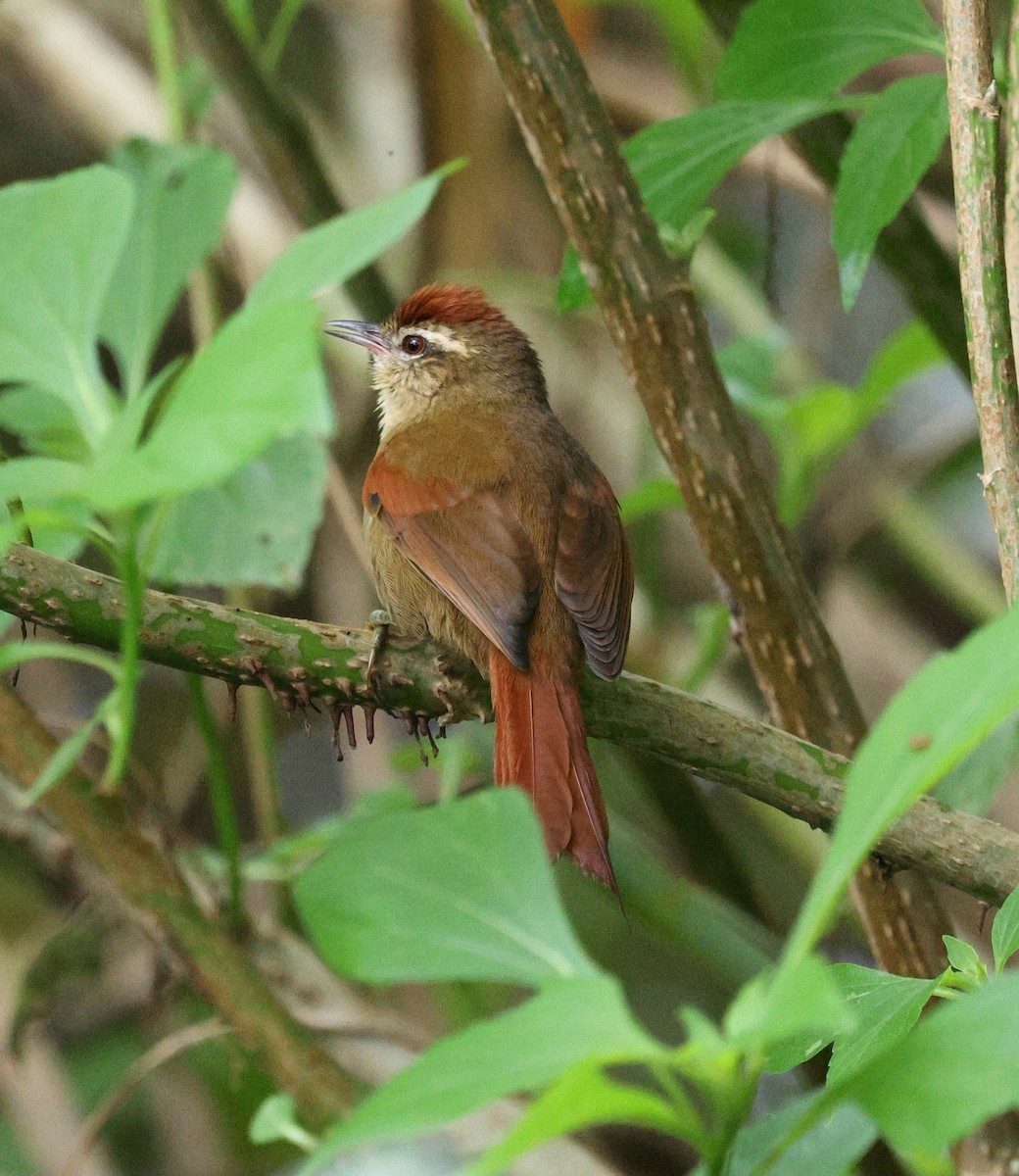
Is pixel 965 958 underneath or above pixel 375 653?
underneath

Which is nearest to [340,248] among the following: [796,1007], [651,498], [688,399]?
[796,1007]

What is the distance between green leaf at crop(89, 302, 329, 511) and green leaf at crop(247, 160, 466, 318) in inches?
3.7

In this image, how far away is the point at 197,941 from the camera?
235 centimetres

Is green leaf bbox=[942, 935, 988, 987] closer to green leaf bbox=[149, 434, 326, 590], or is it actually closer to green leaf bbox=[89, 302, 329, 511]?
green leaf bbox=[89, 302, 329, 511]

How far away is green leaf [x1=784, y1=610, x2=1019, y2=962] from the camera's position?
29.5 inches

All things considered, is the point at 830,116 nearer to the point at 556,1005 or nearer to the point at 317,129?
the point at 556,1005

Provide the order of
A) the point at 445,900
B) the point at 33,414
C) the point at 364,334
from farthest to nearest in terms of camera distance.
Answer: the point at 364,334, the point at 33,414, the point at 445,900

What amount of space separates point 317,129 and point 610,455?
139 centimetres

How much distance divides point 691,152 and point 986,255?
570 millimetres

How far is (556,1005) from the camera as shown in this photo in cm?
75

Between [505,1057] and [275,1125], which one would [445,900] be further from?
[275,1125]

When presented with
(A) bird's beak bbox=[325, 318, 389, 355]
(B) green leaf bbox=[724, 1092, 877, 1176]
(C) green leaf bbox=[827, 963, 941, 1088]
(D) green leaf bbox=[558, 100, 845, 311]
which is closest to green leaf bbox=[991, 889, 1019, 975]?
(C) green leaf bbox=[827, 963, 941, 1088]

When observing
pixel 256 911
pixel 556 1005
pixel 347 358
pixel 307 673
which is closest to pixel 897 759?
pixel 556 1005

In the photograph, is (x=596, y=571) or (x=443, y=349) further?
(x=443, y=349)
